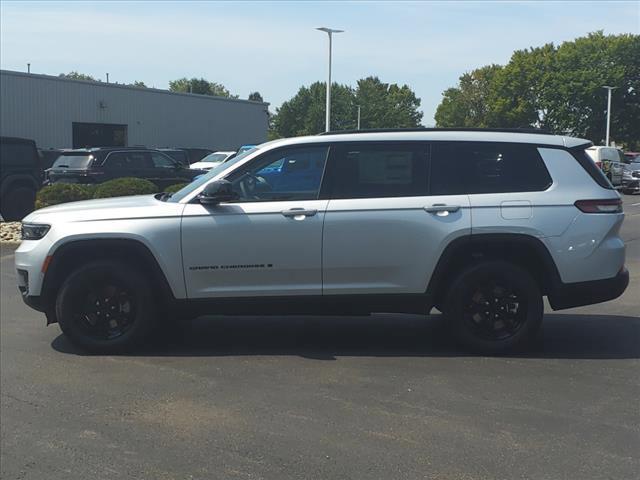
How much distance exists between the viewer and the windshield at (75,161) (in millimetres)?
18908

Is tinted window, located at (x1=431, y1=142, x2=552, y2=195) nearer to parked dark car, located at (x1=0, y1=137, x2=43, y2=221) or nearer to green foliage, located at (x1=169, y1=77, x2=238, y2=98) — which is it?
parked dark car, located at (x1=0, y1=137, x2=43, y2=221)

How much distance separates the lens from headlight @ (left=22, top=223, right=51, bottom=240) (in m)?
5.80

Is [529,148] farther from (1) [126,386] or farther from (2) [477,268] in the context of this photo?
(1) [126,386]

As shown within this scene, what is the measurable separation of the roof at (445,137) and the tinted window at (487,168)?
0.06 meters

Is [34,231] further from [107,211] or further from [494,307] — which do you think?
[494,307]

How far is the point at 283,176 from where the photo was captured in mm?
5758

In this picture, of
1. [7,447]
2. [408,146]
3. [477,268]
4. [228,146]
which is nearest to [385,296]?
[477,268]

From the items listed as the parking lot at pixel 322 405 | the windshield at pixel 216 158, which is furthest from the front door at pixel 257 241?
the windshield at pixel 216 158

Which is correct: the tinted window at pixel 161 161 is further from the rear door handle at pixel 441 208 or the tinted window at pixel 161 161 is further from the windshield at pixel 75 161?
the rear door handle at pixel 441 208

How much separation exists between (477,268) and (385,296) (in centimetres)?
76

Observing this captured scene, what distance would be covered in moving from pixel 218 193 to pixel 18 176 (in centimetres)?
1122

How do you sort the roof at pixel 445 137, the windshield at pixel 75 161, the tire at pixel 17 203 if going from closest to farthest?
the roof at pixel 445 137 → the tire at pixel 17 203 → the windshield at pixel 75 161

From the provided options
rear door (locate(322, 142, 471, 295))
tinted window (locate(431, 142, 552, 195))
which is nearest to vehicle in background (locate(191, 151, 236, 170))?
rear door (locate(322, 142, 471, 295))

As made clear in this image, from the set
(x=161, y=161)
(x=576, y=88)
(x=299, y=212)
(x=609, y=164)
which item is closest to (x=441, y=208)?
(x=299, y=212)
